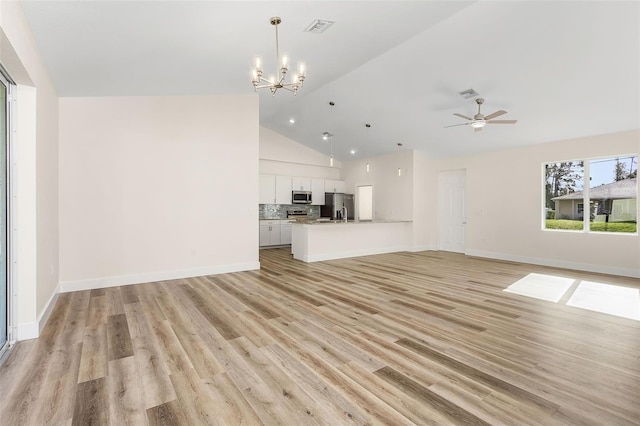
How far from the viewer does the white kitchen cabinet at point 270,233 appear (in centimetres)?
904

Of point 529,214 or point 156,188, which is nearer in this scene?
point 156,188

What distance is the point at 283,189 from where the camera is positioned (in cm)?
940

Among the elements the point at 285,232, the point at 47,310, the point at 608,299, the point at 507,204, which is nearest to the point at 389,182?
the point at 507,204

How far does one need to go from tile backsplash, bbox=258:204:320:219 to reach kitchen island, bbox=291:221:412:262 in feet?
6.68

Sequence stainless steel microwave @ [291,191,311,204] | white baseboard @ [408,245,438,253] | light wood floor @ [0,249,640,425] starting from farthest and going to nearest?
stainless steel microwave @ [291,191,311,204] < white baseboard @ [408,245,438,253] < light wood floor @ [0,249,640,425]

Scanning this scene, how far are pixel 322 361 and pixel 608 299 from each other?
13.8 feet

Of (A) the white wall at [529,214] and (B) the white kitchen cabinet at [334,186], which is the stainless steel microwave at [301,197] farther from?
(A) the white wall at [529,214]

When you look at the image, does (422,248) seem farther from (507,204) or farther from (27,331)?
(27,331)

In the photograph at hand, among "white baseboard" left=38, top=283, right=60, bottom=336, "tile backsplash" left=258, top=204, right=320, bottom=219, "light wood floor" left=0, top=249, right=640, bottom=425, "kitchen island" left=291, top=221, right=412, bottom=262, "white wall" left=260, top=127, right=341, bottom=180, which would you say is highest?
"white wall" left=260, top=127, right=341, bottom=180

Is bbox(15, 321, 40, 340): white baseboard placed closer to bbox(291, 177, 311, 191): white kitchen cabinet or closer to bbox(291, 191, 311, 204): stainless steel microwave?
bbox(291, 191, 311, 204): stainless steel microwave

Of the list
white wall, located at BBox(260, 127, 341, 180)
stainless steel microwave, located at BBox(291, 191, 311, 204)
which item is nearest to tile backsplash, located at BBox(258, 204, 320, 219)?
stainless steel microwave, located at BBox(291, 191, 311, 204)

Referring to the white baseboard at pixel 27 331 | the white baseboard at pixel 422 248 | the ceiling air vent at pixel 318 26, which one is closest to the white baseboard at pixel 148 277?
the white baseboard at pixel 27 331

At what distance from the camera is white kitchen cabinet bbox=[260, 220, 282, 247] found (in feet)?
29.7

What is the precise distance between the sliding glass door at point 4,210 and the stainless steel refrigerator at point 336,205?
7967 mm
